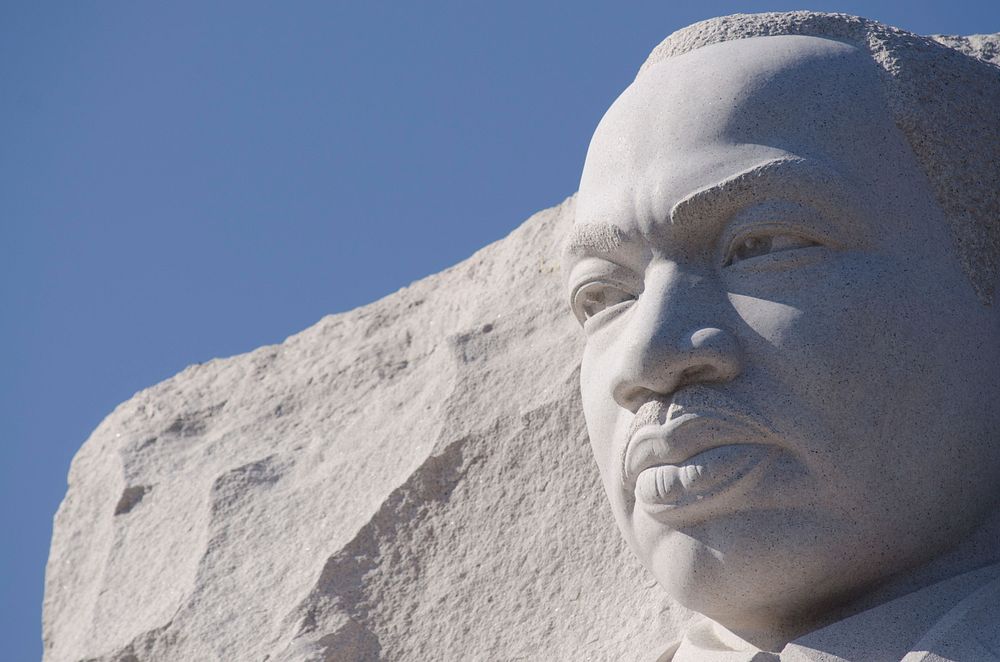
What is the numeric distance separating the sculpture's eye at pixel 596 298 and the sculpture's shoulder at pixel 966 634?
0.88 meters

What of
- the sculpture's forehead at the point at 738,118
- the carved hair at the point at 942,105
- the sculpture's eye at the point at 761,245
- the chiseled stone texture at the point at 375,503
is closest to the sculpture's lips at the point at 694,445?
the sculpture's eye at the point at 761,245

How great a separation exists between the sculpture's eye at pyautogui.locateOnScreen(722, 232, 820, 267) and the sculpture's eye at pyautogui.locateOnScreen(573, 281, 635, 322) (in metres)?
0.27

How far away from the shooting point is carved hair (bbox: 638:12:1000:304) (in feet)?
10.5

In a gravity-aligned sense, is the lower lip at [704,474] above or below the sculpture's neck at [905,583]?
above

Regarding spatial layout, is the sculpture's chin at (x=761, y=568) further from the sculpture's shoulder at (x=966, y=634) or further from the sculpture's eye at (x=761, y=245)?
the sculpture's eye at (x=761, y=245)

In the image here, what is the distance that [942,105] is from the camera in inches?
129

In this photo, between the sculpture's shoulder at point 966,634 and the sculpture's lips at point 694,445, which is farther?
the sculpture's lips at point 694,445

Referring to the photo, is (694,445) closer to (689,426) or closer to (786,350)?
(689,426)

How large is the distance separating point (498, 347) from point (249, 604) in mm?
1011

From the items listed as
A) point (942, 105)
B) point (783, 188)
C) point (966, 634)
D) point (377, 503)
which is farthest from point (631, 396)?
point (377, 503)

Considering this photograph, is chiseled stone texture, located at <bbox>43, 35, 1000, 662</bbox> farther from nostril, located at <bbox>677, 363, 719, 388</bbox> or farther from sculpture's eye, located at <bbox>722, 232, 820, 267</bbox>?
sculpture's eye, located at <bbox>722, 232, 820, 267</bbox>

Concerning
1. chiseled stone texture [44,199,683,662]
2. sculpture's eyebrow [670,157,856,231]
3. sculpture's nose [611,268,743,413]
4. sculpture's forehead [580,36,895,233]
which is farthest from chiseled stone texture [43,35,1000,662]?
sculpture's eyebrow [670,157,856,231]

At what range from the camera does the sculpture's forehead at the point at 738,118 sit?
3.13 meters

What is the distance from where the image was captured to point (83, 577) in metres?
5.43
